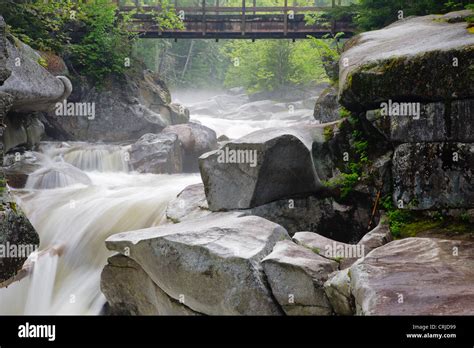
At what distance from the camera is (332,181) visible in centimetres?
864

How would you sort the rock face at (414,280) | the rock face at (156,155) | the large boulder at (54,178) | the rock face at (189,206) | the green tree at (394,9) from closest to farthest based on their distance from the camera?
the rock face at (414,280) < the rock face at (189,206) < the green tree at (394,9) < the large boulder at (54,178) < the rock face at (156,155)

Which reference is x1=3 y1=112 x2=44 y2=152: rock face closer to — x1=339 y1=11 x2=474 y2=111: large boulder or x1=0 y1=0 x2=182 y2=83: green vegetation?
x1=0 y1=0 x2=182 y2=83: green vegetation

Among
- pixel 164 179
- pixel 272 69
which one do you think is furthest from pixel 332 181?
pixel 272 69

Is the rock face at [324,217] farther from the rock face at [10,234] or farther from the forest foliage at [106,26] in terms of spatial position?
the forest foliage at [106,26]

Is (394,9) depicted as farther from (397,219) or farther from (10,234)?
(10,234)

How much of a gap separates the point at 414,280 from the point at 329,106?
9.04m

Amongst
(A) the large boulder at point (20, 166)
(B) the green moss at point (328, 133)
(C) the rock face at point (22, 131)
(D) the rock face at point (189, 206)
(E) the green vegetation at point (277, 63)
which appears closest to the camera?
(D) the rock face at point (189, 206)

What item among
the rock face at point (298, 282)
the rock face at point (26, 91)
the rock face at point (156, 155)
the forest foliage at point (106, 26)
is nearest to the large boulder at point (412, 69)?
the rock face at point (298, 282)

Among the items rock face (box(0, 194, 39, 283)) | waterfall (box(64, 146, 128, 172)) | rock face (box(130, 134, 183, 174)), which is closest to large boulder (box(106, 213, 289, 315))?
rock face (box(0, 194, 39, 283))

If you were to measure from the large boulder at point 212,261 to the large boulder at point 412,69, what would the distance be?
2811mm

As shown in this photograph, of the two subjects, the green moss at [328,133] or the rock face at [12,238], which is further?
the green moss at [328,133]

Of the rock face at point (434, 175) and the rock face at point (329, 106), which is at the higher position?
the rock face at point (329, 106)

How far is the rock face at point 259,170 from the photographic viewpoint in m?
8.00

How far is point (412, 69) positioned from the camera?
719cm
